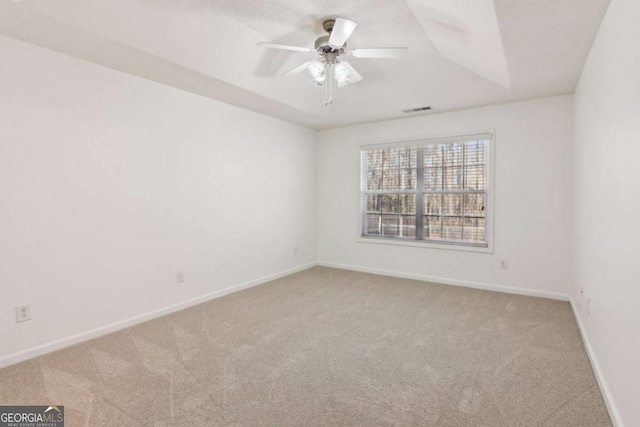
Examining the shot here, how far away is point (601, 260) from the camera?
7.09 ft

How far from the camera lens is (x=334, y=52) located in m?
2.67

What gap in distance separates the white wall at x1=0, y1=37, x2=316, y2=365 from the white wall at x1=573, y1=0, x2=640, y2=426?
3519 millimetres

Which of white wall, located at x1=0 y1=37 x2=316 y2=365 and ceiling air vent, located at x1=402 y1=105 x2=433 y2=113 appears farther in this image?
ceiling air vent, located at x1=402 y1=105 x2=433 y2=113

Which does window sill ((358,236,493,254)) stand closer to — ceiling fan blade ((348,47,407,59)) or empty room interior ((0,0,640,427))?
empty room interior ((0,0,640,427))

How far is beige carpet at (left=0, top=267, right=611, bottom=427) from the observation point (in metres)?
1.81

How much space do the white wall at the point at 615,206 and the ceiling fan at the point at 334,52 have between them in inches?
50.3

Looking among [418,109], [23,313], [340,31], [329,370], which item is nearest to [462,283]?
[418,109]

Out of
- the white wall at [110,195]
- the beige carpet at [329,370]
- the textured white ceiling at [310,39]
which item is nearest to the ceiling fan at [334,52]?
the textured white ceiling at [310,39]

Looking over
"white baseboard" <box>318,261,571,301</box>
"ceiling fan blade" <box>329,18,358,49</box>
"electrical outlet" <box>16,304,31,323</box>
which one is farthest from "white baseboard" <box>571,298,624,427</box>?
"electrical outlet" <box>16,304,31,323</box>

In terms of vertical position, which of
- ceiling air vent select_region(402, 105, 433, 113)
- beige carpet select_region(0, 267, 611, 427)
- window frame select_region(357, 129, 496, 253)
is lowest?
beige carpet select_region(0, 267, 611, 427)

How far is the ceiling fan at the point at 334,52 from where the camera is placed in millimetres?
2354

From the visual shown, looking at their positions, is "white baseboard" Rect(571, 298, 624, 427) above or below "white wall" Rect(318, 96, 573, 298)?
below

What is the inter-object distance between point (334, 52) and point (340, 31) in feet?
1.11

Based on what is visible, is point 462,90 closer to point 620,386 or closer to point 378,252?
point 378,252
